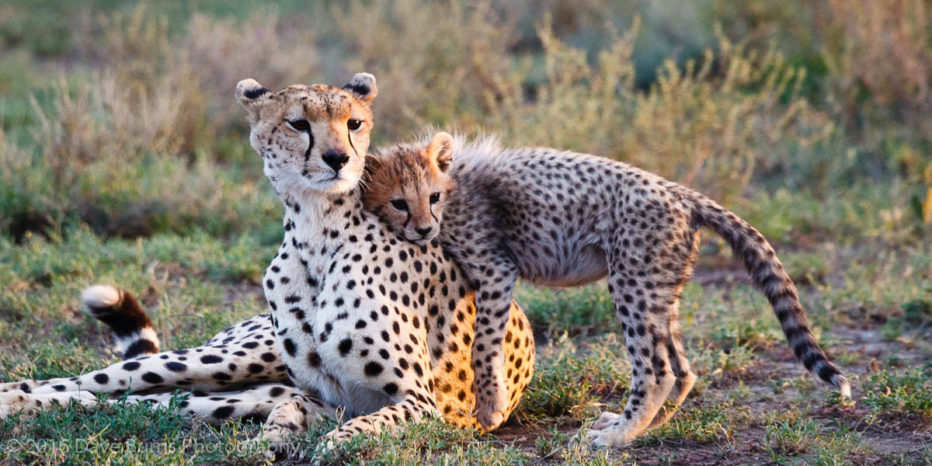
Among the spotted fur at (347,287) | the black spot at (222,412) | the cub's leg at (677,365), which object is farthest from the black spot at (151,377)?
the cub's leg at (677,365)

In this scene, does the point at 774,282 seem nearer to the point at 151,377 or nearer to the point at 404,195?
the point at 404,195

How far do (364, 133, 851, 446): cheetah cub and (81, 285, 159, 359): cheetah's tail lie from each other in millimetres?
1066

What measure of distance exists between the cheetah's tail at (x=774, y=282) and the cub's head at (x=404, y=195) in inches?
33.3

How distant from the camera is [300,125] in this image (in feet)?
10.9

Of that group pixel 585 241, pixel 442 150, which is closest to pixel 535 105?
pixel 442 150

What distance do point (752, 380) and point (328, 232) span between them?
6.00ft

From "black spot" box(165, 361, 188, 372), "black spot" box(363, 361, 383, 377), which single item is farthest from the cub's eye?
"black spot" box(165, 361, 188, 372)

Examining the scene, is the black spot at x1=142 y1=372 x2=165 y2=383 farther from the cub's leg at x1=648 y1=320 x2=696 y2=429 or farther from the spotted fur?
the cub's leg at x1=648 y1=320 x2=696 y2=429

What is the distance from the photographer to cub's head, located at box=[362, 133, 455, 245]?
141 inches

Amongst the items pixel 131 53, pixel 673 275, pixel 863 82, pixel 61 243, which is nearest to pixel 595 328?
pixel 673 275

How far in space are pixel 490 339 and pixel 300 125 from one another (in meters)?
0.90

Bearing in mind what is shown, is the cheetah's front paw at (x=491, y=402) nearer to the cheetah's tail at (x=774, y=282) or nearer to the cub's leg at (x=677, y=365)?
the cub's leg at (x=677, y=365)

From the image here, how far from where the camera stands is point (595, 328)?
4.91 metres

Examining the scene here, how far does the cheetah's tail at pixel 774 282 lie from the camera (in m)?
3.29
